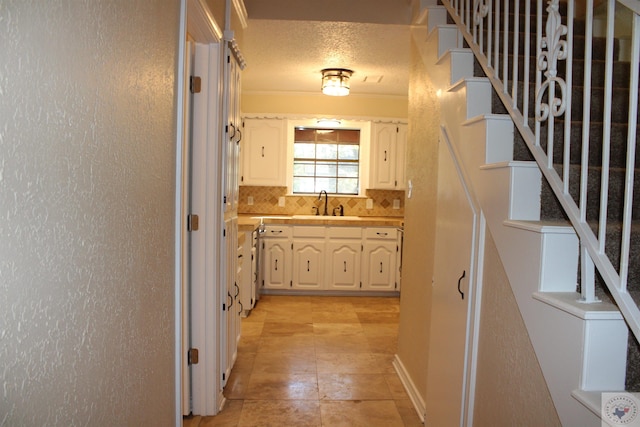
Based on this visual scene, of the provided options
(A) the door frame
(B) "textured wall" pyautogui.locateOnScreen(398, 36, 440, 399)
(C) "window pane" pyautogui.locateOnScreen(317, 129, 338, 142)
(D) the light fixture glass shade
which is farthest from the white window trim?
(A) the door frame

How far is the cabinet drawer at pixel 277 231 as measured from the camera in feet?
16.6

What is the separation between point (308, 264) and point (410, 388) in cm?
253

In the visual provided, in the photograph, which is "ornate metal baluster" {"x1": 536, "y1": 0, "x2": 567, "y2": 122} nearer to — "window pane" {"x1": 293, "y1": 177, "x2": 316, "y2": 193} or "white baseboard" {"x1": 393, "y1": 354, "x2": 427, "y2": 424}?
"white baseboard" {"x1": 393, "y1": 354, "x2": 427, "y2": 424}

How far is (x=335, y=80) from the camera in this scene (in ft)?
14.3

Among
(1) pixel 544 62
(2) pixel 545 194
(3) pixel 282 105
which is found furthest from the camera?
(3) pixel 282 105

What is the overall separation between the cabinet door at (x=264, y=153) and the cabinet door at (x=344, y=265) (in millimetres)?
1125

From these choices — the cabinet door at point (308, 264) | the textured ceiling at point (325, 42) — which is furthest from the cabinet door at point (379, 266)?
the textured ceiling at point (325, 42)

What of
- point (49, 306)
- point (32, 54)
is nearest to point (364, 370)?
point (49, 306)

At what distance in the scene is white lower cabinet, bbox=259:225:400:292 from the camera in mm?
5098

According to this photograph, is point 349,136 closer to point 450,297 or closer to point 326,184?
point 326,184

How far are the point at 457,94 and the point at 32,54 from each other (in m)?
1.66

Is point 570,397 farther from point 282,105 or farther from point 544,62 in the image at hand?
point 282,105

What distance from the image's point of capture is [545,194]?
1.48 m

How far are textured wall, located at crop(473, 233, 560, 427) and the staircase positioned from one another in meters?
0.15
